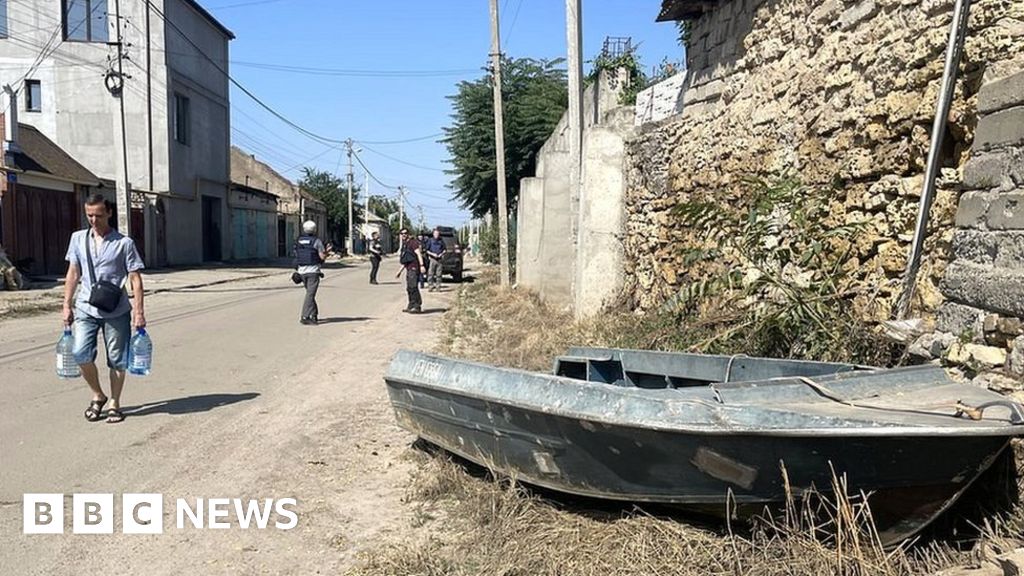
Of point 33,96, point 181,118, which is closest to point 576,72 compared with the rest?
point 181,118

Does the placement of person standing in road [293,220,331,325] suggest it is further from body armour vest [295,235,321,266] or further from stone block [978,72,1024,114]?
stone block [978,72,1024,114]

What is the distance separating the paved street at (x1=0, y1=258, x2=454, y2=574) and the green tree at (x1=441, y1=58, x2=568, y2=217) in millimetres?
18747

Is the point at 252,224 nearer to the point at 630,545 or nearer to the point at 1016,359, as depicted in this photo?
the point at 630,545

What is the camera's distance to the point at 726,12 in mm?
8414

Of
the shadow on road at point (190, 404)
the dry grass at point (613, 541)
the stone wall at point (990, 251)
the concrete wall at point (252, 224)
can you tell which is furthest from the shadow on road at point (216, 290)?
the stone wall at point (990, 251)

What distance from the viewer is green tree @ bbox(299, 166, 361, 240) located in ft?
224

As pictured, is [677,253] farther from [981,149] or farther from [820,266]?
[981,149]

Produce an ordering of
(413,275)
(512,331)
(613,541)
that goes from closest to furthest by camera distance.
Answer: (613,541) → (512,331) → (413,275)

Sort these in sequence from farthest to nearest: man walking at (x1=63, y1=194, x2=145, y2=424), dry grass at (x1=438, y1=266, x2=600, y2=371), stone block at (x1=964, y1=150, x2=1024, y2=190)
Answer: dry grass at (x1=438, y1=266, x2=600, y2=371)
man walking at (x1=63, y1=194, x2=145, y2=424)
stone block at (x1=964, y1=150, x2=1024, y2=190)

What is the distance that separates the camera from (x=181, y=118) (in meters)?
32.1

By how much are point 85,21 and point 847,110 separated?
31.3 meters

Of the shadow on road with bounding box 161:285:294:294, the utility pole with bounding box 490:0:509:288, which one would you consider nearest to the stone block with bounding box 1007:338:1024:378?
the utility pole with bounding box 490:0:509:288

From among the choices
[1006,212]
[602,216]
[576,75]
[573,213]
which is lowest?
[1006,212]

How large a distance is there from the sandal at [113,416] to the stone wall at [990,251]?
5769 mm
